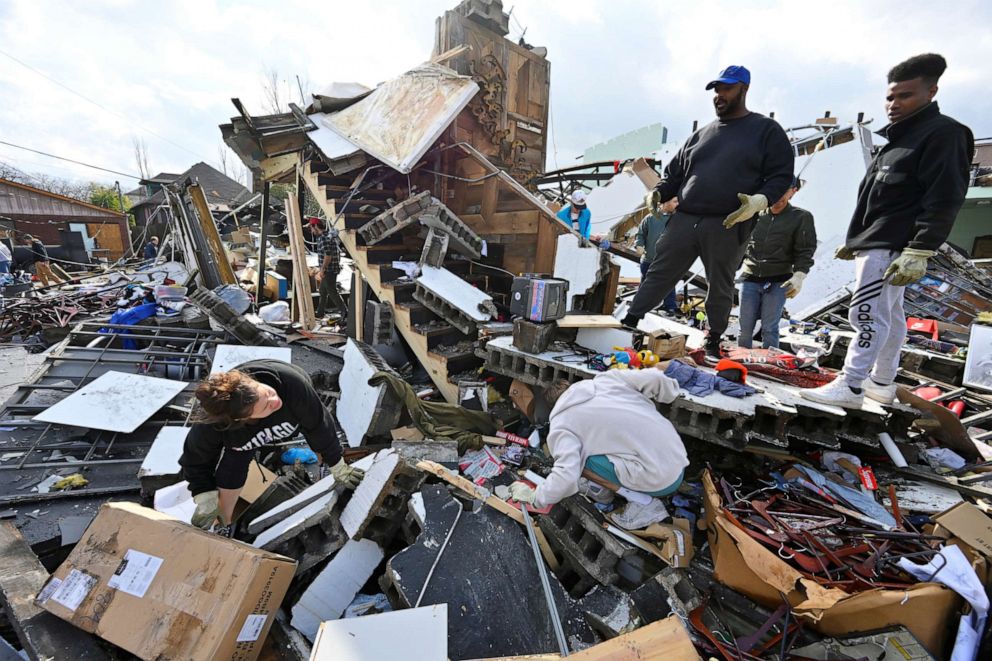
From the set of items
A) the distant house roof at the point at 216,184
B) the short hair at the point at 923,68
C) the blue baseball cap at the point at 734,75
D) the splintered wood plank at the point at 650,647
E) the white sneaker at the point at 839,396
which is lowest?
the splintered wood plank at the point at 650,647

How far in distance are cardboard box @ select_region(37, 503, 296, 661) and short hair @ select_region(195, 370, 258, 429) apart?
21.0 inches

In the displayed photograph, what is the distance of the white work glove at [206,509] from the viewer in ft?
7.47

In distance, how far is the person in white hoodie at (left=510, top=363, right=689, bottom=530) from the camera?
213cm

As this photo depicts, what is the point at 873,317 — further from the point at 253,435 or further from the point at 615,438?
the point at 253,435

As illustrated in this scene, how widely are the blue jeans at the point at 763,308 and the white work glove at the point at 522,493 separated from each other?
3063mm

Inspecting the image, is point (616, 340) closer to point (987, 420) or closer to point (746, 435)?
point (746, 435)

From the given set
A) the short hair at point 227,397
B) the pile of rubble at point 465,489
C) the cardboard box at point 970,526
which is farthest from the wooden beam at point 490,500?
the cardboard box at point 970,526

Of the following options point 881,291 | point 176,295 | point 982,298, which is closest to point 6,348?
point 176,295

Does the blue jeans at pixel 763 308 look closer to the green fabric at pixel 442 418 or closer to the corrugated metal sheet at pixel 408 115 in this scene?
the green fabric at pixel 442 418

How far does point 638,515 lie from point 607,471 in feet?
0.97

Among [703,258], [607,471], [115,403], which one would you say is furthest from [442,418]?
[115,403]

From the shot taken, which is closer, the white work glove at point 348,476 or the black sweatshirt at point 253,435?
the black sweatshirt at point 253,435

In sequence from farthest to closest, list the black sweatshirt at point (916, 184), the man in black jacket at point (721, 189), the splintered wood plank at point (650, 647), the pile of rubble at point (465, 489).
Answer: the man in black jacket at point (721, 189) < the black sweatshirt at point (916, 184) < the pile of rubble at point (465, 489) < the splintered wood plank at point (650, 647)

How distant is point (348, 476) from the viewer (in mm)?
2387
